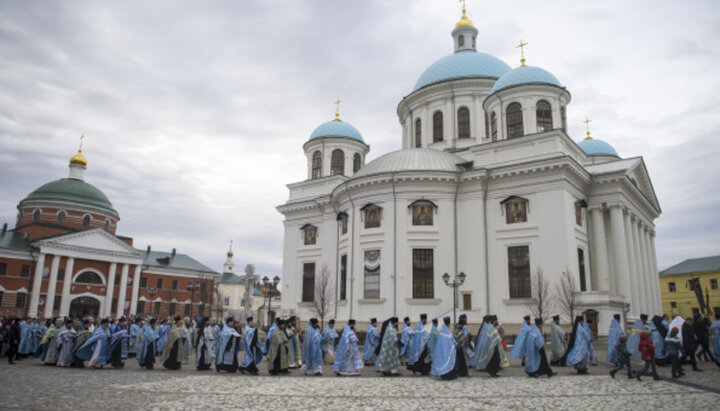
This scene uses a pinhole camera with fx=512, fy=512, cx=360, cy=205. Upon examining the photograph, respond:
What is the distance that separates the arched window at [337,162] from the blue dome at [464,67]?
7.41 metres

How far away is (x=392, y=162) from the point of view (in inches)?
1156

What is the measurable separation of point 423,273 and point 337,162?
43.1 feet

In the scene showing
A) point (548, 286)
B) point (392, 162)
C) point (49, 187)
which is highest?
point (49, 187)

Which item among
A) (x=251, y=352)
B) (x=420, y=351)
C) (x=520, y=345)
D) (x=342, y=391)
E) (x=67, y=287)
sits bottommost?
(x=342, y=391)

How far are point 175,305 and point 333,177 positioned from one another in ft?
110

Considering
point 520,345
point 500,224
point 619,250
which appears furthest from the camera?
point 619,250

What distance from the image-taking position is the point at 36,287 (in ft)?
148

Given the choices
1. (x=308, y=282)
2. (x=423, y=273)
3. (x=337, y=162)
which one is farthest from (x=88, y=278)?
(x=423, y=273)

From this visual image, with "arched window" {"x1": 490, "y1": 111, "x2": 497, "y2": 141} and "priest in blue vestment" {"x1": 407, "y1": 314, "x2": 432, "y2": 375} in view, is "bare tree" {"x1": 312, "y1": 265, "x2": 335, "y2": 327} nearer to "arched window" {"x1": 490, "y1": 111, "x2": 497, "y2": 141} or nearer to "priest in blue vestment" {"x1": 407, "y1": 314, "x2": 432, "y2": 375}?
"arched window" {"x1": 490, "y1": 111, "x2": 497, "y2": 141}

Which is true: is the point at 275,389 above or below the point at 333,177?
below

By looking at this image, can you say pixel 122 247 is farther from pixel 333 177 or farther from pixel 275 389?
pixel 275 389

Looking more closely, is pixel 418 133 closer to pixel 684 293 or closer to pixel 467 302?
pixel 467 302

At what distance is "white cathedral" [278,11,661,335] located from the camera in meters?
25.8

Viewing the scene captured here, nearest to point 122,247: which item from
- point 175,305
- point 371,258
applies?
point 175,305
